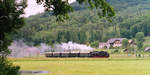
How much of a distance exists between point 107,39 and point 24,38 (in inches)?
3216

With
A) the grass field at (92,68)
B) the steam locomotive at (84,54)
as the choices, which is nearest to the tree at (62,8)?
the grass field at (92,68)

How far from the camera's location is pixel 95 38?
120 metres

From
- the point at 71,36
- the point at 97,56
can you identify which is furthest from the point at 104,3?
the point at 71,36

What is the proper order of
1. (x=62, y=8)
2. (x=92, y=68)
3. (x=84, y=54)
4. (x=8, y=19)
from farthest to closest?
(x=84, y=54)
(x=92, y=68)
(x=8, y=19)
(x=62, y=8)

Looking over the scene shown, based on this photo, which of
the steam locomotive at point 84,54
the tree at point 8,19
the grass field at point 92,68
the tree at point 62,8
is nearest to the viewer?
the tree at point 62,8

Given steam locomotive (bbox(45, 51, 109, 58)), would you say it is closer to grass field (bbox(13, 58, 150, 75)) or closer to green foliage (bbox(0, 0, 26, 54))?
grass field (bbox(13, 58, 150, 75))

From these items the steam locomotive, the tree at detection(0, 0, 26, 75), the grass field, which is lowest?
the grass field

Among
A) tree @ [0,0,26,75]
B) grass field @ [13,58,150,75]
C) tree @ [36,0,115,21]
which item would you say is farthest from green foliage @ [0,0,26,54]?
grass field @ [13,58,150,75]

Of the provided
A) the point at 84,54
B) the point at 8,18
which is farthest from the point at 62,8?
the point at 84,54

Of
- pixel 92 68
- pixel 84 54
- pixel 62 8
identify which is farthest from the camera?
pixel 84 54

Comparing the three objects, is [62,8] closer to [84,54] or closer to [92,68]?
[92,68]

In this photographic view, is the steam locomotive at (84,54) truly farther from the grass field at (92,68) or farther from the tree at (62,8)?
the tree at (62,8)

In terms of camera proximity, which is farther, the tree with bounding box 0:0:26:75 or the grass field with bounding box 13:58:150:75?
the grass field with bounding box 13:58:150:75

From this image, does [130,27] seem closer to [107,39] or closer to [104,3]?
[107,39]
